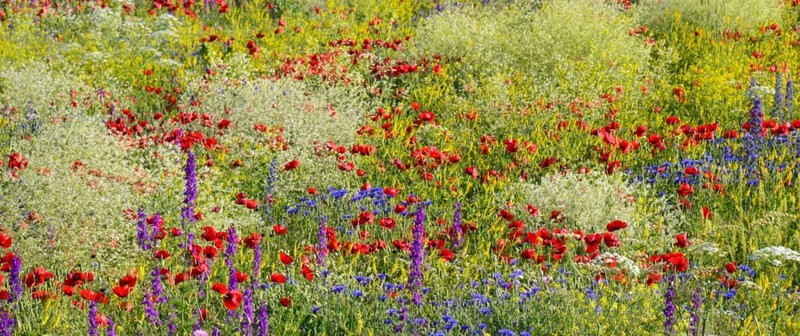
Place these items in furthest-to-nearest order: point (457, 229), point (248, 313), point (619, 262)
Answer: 1. point (457, 229)
2. point (619, 262)
3. point (248, 313)

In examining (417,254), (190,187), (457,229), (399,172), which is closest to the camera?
(417,254)

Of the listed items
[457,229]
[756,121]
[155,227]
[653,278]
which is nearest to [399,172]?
[457,229]

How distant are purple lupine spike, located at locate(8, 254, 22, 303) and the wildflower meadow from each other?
0.5 inches

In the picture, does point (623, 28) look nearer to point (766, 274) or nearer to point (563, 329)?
point (766, 274)

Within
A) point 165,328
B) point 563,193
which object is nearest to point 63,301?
point 165,328

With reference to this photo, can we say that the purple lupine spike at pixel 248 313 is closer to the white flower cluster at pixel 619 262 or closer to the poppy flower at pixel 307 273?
the poppy flower at pixel 307 273

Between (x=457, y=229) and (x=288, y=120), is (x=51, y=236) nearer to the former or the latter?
(x=457, y=229)

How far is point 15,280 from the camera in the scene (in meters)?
3.18

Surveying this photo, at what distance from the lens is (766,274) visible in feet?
13.8

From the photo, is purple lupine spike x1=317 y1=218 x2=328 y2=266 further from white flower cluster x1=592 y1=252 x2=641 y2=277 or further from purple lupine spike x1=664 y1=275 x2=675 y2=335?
purple lupine spike x1=664 y1=275 x2=675 y2=335

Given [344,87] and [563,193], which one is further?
[344,87]

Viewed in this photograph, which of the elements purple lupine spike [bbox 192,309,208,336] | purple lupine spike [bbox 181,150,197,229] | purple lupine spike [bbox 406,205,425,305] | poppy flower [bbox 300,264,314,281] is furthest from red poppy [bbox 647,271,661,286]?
purple lupine spike [bbox 181,150,197,229]

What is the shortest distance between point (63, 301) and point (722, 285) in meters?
2.79

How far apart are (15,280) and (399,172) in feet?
9.67
